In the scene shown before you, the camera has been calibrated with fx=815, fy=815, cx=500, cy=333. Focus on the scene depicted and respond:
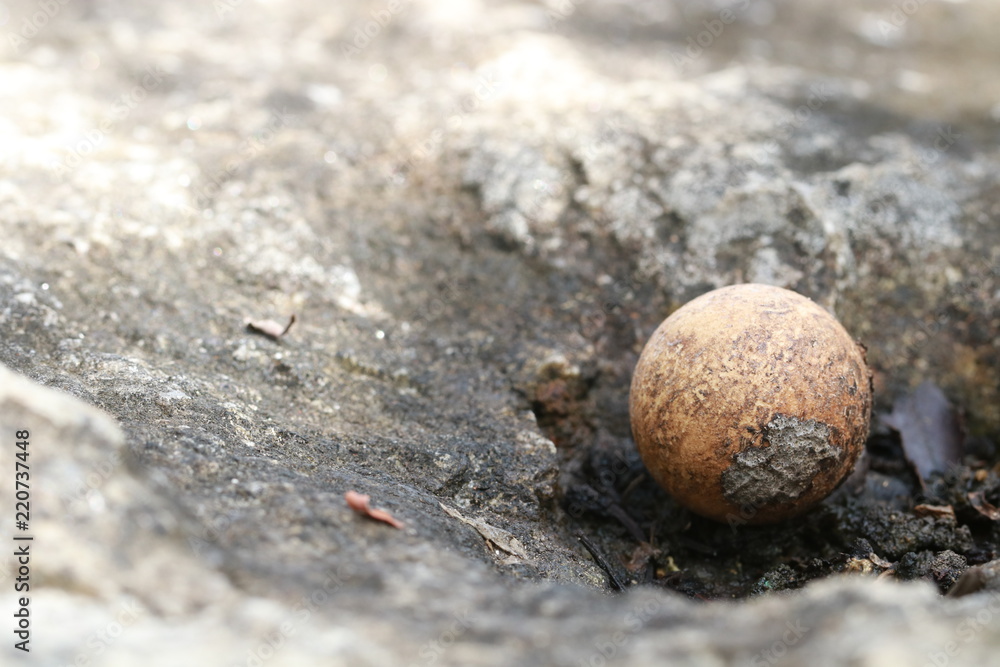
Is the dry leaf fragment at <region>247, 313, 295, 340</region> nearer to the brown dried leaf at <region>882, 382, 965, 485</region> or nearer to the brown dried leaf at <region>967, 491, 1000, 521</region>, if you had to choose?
the brown dried leaf at <region>882, 382, 965, 485</region>

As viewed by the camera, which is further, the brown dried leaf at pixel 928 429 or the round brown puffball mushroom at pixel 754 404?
the brown dried leaf at pixel 928 429

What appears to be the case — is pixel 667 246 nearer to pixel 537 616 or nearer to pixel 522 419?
pixel 522 419

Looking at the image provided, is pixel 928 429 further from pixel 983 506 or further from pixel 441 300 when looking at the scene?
pixel 441 300

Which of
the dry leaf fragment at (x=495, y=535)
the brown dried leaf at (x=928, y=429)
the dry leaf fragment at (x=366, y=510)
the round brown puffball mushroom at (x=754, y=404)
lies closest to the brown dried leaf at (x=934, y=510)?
the brown dried leaf at (x=928, y=429)

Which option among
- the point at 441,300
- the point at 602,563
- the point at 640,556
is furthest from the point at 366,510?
the point at 441,300

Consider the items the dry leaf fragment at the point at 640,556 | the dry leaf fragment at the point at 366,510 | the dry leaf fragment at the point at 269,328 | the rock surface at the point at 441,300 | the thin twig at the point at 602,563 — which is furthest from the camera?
the dry leaf fragment at the point at 269,328

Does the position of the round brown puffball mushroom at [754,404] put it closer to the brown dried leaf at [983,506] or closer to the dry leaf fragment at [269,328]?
the brown dried leaf at [983,506]
